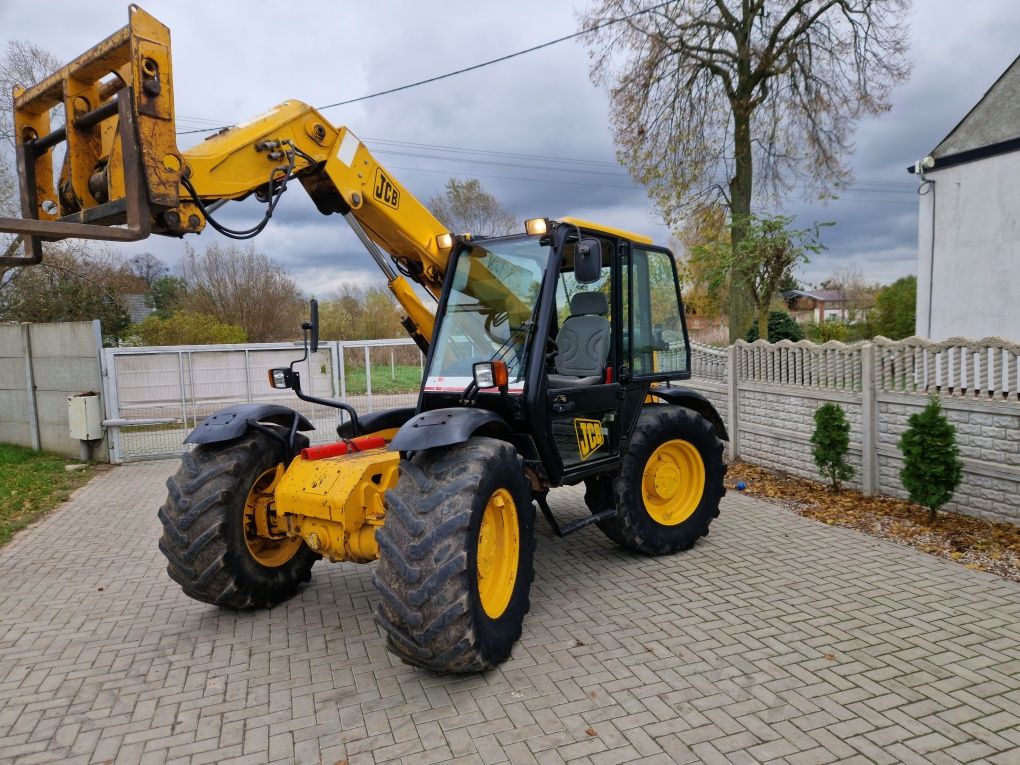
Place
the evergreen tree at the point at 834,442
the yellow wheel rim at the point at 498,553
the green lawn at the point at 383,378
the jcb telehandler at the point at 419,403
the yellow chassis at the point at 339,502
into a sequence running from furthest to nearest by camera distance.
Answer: the green lawn at the point at 383,378, the evergreen tree at the point at 834,442, the yellow chassis at the point at 339,502, the yellow wheel rim at the point at 498,553, the jcb telehandler at the point at 419,403

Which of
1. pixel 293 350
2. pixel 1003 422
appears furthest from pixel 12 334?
pixel 1003 422

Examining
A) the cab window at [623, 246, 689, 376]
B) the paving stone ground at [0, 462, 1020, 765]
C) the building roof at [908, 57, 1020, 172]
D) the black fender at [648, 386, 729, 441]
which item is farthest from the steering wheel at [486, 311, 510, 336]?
the building roof at [908, 57, 1020, 172]

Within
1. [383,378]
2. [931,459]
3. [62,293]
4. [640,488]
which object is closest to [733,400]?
[931,459]

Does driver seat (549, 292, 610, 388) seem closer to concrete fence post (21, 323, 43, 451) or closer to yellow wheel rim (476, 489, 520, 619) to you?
yellow wheel rim (476, 489, 520, 619)

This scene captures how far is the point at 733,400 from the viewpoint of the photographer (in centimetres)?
872

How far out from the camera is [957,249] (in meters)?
11.5

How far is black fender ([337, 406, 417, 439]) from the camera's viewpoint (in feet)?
16.1

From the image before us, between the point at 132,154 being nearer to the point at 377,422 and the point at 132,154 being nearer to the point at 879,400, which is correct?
the point at 377,422

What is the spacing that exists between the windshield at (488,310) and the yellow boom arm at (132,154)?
4.21 ft

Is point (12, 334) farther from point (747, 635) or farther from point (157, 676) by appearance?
point (747, 635)

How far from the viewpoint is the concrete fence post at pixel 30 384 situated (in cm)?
1039

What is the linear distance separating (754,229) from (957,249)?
3467mm

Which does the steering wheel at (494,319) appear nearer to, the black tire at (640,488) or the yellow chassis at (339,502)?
the yellow chassis at (339,502)

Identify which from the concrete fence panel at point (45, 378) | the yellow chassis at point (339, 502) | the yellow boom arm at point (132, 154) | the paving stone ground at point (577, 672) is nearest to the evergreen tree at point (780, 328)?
the paving stone ground at point (577, 672)
